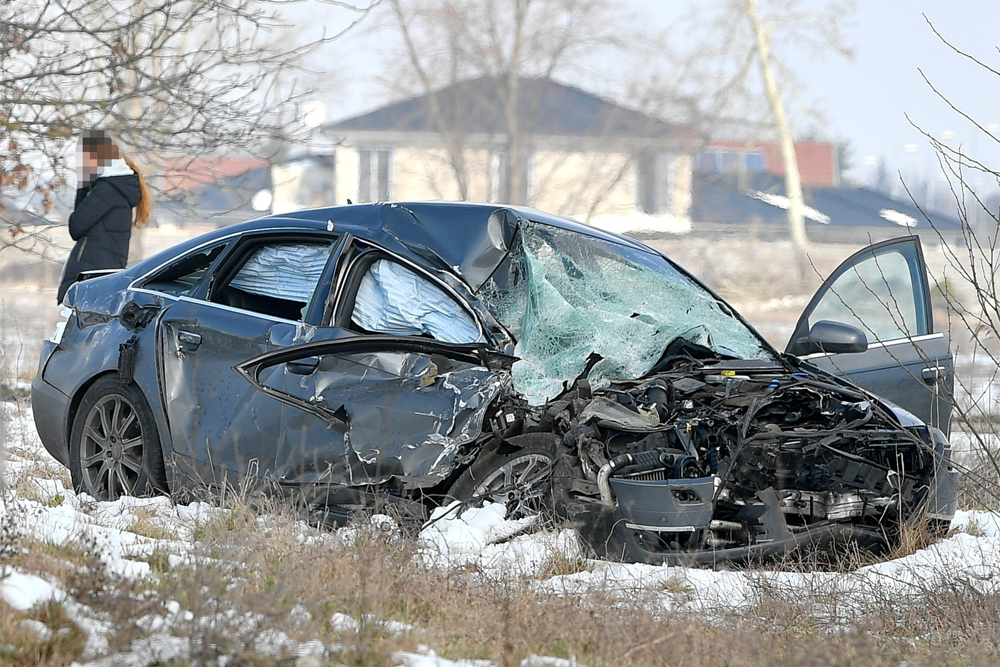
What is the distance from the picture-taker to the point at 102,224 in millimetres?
8680

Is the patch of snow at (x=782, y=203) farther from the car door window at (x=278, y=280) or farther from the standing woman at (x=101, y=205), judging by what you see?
the car door window at (x=278, y=280)

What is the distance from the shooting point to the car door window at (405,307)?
4.65 m

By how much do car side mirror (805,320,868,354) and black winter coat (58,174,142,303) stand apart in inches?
226

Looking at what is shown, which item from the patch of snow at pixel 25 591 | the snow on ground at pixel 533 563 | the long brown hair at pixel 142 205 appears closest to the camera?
the patch of snow at pixel 25 591

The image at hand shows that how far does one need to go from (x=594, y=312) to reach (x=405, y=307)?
2.85 ft

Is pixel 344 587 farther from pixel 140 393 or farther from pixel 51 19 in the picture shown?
pixel 51 19

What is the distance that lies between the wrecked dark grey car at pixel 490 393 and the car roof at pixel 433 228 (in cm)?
1

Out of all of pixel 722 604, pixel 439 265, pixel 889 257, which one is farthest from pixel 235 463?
pixel 889 257

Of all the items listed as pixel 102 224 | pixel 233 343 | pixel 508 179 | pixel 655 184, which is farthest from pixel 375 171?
pixel 233 343

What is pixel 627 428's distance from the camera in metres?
4.41

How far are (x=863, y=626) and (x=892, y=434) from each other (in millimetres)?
1184

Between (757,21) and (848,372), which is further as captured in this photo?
(757,21)

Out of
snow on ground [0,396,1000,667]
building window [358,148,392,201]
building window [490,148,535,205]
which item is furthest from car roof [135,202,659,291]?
building window [358,148,392,201]

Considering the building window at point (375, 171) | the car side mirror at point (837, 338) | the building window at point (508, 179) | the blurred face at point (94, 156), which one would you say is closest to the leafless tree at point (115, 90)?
the blurred face at point (94, 156)
